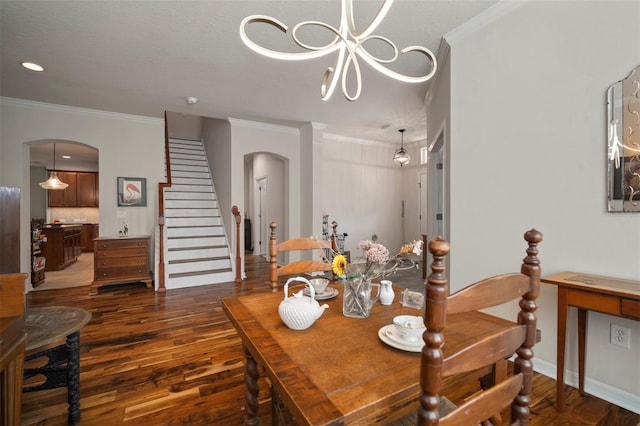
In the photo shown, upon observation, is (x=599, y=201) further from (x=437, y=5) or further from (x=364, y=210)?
(x=364, y=210)

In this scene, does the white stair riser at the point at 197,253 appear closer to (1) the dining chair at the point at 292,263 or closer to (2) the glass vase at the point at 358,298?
(1) the dining chair at the point at 292,263

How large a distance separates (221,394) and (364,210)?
18.2 ft

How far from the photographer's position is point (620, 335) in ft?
5.76

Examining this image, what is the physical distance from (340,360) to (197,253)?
4.71m

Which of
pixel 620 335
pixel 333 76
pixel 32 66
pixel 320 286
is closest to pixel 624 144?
pixel 620 335

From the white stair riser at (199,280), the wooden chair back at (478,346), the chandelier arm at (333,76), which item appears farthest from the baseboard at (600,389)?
the white stair riser at (199,280)

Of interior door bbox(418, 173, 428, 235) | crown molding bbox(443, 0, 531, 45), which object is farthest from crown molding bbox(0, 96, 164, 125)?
interior door bbox(418, 173, 428, 235)

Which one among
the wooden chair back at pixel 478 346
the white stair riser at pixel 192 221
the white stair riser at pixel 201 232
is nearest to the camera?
the wooden chair back at pixel 478 346

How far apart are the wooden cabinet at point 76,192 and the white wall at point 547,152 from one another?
1063cm

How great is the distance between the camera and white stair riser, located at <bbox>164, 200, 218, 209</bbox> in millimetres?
5846

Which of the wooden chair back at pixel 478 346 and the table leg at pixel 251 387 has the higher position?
the wooden chair back at pixel 478 346

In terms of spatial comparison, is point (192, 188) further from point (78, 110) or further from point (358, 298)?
point (358, 298)

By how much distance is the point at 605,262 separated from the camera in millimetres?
1777

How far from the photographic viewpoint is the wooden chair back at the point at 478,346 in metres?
0.60
